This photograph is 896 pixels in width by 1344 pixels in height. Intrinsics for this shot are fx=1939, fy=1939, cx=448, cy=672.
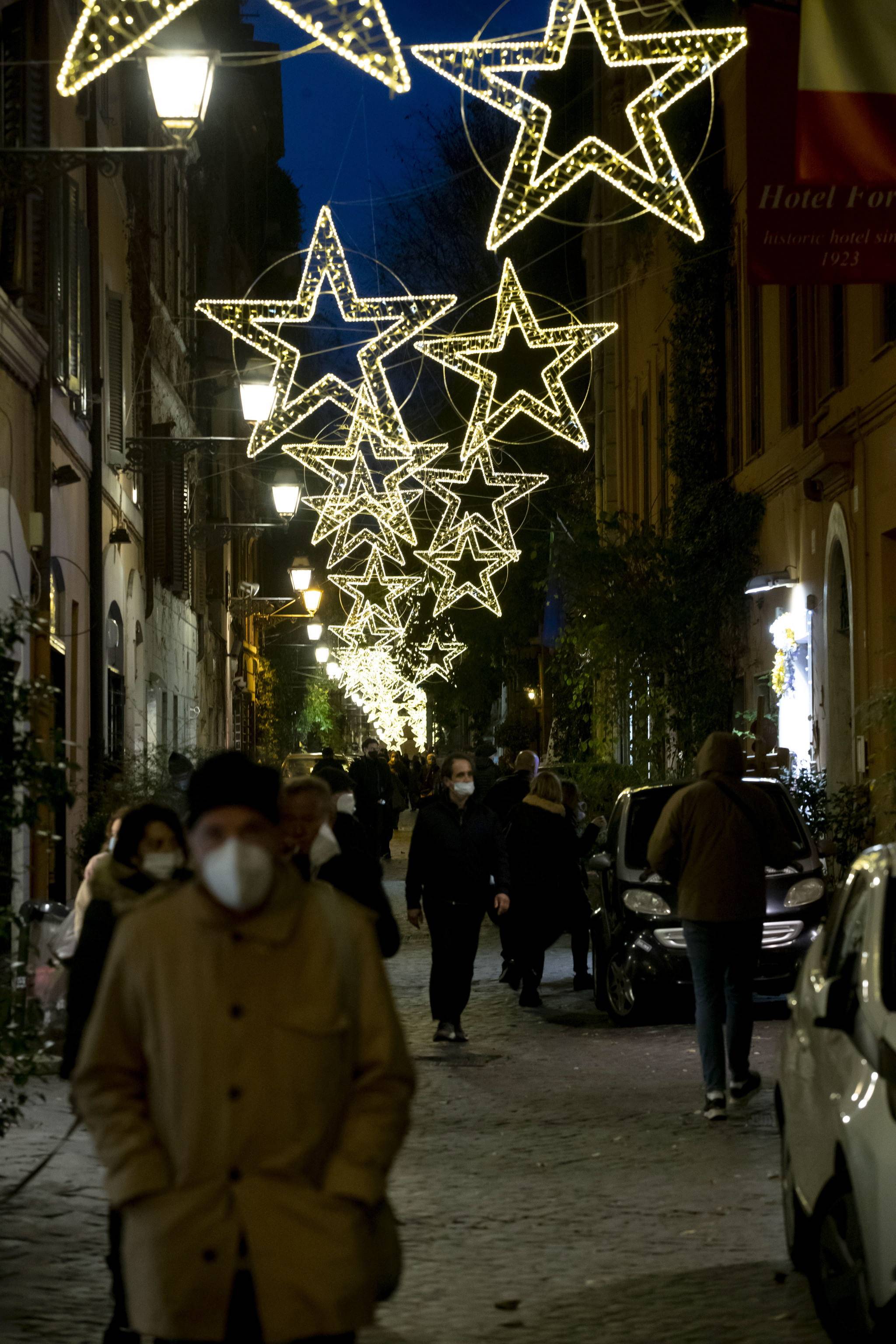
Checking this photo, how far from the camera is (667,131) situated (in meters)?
25.8

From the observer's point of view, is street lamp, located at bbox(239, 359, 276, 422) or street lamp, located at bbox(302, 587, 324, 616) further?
street lamp, located at bbox(302, 587, 324, 616)

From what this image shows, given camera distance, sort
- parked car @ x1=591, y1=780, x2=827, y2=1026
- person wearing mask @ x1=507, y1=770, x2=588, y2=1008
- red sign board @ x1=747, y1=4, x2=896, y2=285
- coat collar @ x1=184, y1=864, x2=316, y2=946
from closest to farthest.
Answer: coat collar @ x1=184, y1=864, x2=316, y2=946 → red sign board @ x1=747, y1=4, x2=896, y2=285 → parked car @ x1=591, y1=780, x2=827, y2=1026 → person wearing mask @ x1=507, y1=770, x2=588, y2=1008

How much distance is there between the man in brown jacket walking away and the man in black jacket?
10.0ft

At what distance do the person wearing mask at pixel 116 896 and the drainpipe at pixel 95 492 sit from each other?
13.1 metres

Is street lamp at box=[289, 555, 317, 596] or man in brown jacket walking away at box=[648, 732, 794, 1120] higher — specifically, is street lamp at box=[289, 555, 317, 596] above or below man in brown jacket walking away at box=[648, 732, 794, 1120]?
above

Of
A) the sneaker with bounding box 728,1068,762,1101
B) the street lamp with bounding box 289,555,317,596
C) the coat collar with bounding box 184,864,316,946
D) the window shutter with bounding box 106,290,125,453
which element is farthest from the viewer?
the street lamp with bounding box 289,555,317,596

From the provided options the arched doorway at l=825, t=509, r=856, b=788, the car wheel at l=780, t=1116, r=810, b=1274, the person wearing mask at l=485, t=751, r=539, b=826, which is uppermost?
the arched doorway at l=825, t=509, r=856, b=788

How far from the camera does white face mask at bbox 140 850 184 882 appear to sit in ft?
20.3

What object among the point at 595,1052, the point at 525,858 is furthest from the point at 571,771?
the point at 595,1052

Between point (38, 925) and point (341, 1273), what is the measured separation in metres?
8.17

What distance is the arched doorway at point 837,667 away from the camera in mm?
19625

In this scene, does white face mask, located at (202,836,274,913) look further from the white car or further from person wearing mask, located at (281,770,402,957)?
person wearing mask, located at (281,770,402,957)

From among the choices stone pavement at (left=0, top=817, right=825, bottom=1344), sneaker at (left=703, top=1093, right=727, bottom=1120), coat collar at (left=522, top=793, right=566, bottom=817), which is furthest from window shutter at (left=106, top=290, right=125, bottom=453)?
sneaker at (left=703, top=1093, right=727, bottom=1120)

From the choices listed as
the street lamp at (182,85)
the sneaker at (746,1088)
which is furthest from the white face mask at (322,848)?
the street lamp at (182,85)
